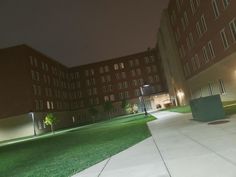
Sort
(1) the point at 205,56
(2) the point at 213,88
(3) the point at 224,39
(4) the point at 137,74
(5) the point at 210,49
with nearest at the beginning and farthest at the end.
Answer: (3) the point at 224,39
(5) the point at 210,49
(2) the point at 213,88
(1) the point at 205,56
(4) the point at 137,74

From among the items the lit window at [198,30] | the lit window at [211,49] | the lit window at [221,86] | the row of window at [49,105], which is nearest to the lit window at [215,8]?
the lit window at [211,49]

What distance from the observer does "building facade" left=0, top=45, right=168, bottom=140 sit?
58.9m

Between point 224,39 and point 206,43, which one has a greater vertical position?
point 206,43

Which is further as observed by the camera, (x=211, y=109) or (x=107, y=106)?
(x=107, y=106)

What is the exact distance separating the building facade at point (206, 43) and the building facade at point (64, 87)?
101 ft

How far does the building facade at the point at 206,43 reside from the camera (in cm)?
2916

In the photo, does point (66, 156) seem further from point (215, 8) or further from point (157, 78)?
point (157, 78)

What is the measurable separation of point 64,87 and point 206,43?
62.8 m

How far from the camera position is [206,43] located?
1425 inches

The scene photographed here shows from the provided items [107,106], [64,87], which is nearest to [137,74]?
[107,106]

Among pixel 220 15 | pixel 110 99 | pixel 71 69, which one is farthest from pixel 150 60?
pixel 220 15

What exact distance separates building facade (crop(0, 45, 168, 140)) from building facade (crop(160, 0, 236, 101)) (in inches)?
1213

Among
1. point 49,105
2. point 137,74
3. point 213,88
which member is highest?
point 137,74

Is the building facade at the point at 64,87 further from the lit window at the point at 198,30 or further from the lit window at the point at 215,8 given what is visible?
the lit window at the point at 215,8
